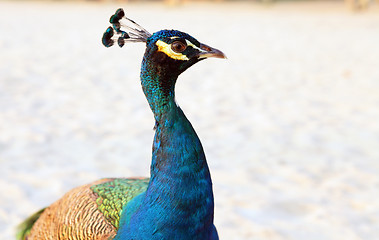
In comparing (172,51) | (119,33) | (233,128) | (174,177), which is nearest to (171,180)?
(174,177)

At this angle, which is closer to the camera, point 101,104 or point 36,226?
point 36,226

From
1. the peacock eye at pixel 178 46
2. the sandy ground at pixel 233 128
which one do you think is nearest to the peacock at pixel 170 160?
the peacock eye at pixel 178 46

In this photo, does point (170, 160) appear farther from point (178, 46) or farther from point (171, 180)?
point (178, 46)

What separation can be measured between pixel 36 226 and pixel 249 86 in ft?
11.0

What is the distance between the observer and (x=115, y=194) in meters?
1.51

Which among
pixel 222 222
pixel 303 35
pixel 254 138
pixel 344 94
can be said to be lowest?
pixel 222 222

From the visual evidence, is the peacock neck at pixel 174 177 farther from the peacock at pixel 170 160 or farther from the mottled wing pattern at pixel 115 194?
the mottled wing pattern at pixel 115 194

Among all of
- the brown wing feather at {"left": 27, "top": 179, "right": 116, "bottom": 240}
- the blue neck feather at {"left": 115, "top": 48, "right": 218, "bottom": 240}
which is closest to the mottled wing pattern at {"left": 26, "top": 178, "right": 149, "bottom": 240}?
the brown wing feather at {"left": 27, "top": 179, "right": 116, "bottom": 240}

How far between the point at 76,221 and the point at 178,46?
2.23 ft

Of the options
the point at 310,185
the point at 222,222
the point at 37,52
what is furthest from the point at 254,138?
the point at 37,52

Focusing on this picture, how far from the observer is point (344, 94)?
4.45 m

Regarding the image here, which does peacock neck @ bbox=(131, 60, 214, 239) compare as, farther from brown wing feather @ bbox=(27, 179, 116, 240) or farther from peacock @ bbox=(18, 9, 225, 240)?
brown wing feather @ bbox=(27, 179, 116, 240)

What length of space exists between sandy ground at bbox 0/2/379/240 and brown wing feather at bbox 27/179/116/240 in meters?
0.65

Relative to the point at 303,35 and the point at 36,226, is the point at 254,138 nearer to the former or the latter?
the point at 36,226
